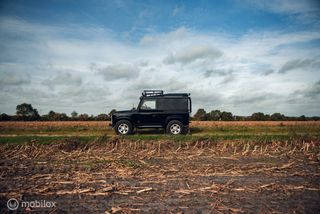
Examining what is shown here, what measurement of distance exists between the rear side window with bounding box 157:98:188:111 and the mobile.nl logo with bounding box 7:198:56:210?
11149 mm

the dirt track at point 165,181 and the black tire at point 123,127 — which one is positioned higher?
the black tire at point 123,127

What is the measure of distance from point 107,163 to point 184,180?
275cm

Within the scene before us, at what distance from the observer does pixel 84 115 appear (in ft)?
129

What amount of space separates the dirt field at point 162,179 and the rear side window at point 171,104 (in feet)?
17.4

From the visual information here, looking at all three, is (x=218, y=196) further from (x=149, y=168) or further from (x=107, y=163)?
(x=107, y=163)

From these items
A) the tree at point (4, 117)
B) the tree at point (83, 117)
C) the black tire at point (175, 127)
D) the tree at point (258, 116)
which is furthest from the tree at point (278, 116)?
the tree at point (4, 117)

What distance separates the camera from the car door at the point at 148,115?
15.0 meters

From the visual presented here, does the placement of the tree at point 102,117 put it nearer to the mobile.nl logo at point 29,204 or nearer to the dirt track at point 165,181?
the dirt track at point 165,181

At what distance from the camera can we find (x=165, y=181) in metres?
5.34

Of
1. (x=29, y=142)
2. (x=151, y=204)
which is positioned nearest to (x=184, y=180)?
(x=151, y=204)

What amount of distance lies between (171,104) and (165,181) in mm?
9938

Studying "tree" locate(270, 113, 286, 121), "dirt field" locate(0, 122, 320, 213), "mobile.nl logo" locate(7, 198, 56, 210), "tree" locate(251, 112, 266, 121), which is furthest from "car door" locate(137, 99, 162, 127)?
"tree" locate(270, 113, 286, 121)

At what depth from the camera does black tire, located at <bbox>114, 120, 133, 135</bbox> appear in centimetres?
1485

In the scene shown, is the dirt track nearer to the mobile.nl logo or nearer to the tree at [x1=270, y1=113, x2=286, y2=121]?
the mobile.nl logo
